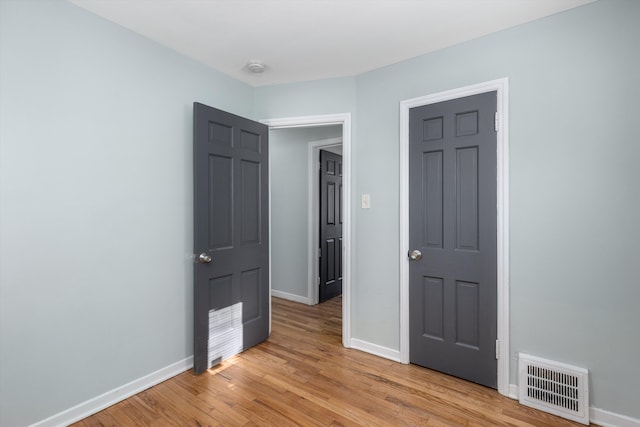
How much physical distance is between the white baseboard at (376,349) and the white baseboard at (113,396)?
4.59 ft

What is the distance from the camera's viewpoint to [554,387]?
1929 millimetres

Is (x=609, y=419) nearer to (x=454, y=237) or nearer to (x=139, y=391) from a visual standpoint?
(x=454, y=237)

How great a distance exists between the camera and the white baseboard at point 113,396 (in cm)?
182

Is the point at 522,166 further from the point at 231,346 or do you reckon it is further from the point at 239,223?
the point at 231,346

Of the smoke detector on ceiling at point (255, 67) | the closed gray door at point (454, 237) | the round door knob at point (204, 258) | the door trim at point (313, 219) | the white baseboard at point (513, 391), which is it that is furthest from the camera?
the door trim at point (313, 219)

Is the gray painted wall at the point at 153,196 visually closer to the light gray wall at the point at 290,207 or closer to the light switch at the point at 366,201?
the light switch at the point at 366,201

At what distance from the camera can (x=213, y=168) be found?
Answer: 2.50 m

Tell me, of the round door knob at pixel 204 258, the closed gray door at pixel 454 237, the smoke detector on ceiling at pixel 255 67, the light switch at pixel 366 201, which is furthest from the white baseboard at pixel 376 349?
the smoke detector on ceiling at pixel 255 67

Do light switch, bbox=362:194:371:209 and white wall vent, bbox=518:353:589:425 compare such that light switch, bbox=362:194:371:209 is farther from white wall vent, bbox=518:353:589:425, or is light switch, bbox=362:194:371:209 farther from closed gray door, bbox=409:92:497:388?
white wall vent, bbox=518:353:589:425

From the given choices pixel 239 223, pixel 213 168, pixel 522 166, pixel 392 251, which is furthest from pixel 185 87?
pixel 522 166

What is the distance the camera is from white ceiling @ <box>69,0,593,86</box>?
1.87 metres

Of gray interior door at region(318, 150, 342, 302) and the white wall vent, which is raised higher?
gray interior door at region(318, 150, 342, 302)

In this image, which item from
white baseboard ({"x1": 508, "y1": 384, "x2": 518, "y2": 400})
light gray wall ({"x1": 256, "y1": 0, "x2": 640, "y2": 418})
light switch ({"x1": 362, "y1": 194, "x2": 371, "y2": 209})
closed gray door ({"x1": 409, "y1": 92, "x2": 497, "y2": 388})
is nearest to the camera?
light gray wall ({"x1": 256, "y1": 0, "x2": 640, "y2": 418})

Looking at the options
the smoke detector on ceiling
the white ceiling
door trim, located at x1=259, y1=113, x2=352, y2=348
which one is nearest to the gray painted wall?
the white ceiling
